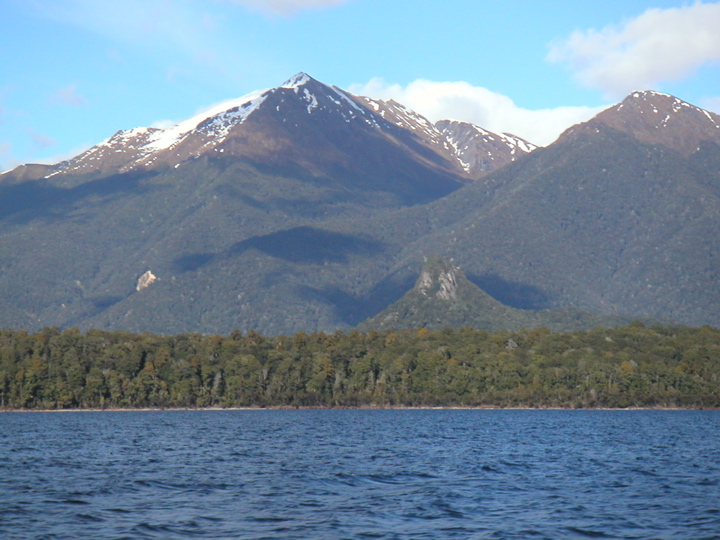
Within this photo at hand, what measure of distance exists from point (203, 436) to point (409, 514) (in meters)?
64.5

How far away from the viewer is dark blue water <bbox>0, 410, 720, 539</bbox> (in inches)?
2138

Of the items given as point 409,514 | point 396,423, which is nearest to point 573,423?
point 396,423

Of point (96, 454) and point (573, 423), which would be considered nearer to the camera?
point (96, 454)

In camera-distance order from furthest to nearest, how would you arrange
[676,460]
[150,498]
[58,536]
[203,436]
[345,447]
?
1. [203,436]
2. [345,447]
3. [676,460]
4. [150,498]
5. [58,536]

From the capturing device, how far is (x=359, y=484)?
71062 millimetres

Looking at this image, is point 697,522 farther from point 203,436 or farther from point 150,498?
point 203,436

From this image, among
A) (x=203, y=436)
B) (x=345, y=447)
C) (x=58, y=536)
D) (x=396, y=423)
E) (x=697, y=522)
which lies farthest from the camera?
(x=396, y=423)

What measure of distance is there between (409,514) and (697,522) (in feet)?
52.6

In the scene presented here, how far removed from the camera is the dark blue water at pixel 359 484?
178ft

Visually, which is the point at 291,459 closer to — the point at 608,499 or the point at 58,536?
the point at 608,499

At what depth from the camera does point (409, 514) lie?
58031 millimetres

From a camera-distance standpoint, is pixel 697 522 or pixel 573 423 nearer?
pixel 697 522

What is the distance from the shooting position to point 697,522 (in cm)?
5541

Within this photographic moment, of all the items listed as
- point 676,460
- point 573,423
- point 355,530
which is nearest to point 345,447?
point 676,460
